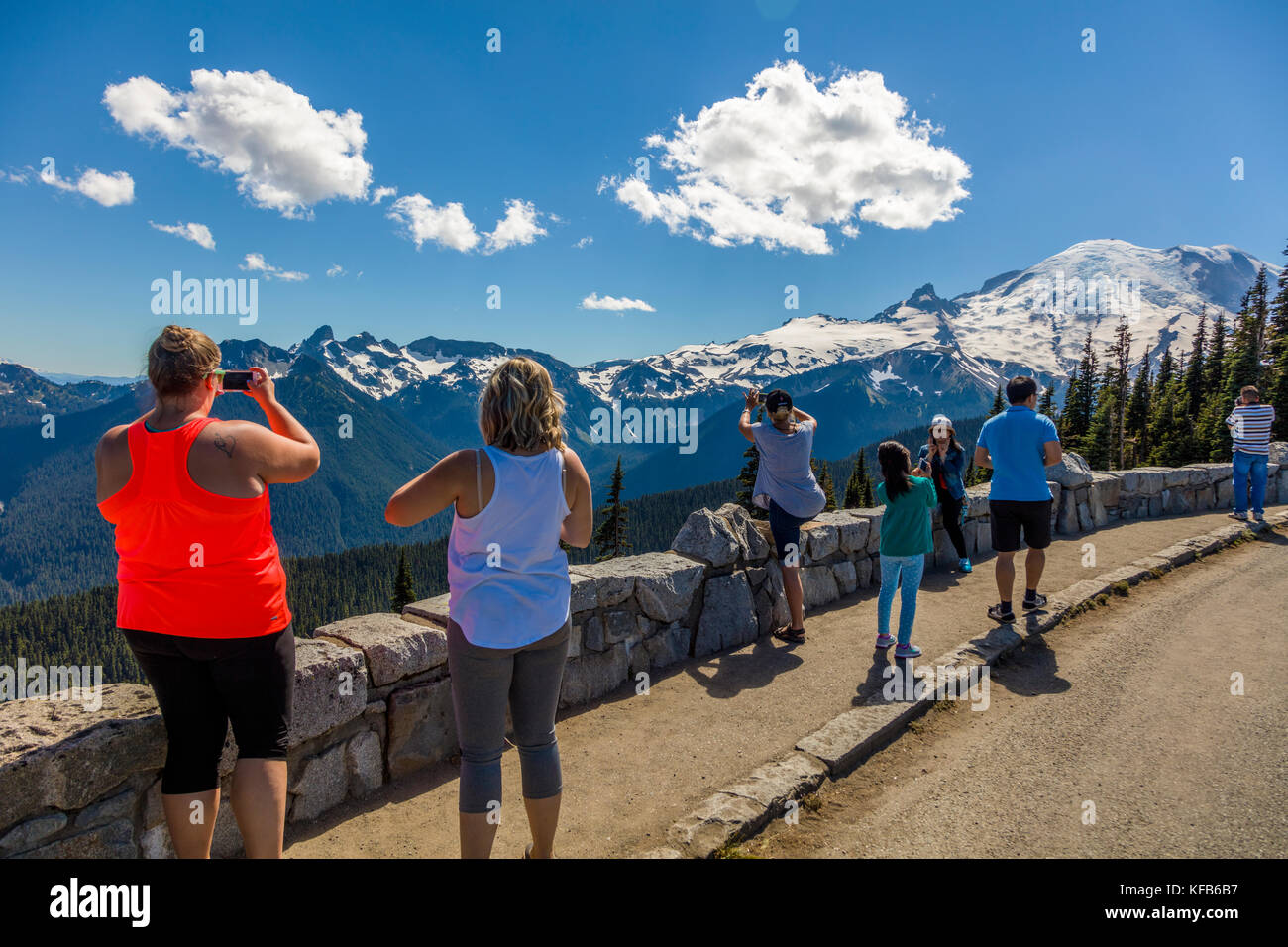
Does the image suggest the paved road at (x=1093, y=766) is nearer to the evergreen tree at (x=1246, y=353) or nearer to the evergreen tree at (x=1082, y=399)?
the evergreen tree at (x=1246, y=353)

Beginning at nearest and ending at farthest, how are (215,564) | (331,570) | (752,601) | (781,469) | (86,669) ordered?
1. (215,564)
2. (86,669)
3. (781,469)
4. (752,601)
5. (331,570)

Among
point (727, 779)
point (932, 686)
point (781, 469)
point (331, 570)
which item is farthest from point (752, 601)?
point (331, 570)

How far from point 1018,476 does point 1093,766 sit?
3.18m

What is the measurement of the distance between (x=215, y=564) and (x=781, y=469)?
477 centimetres

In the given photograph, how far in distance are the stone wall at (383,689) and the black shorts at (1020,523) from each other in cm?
179

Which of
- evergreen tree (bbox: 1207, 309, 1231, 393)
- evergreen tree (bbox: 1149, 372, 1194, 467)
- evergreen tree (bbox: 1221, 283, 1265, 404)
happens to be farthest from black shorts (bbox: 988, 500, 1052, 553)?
evergreen tree (bbox: 1207, 309, 1231, 393)

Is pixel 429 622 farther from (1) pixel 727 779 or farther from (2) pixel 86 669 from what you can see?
(1) pixel 727 779

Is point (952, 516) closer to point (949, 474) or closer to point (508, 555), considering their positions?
point (949, 474)

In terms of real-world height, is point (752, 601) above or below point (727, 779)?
above

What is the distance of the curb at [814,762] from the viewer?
3.54 metres

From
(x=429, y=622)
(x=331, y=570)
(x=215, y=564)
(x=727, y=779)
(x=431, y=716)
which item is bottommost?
(x=331, y=570)

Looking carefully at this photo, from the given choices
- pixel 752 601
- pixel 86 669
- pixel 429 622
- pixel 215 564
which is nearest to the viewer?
pixel 215 564

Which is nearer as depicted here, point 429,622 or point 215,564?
point 215,564
